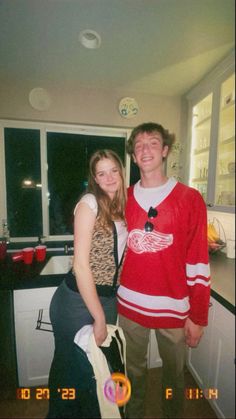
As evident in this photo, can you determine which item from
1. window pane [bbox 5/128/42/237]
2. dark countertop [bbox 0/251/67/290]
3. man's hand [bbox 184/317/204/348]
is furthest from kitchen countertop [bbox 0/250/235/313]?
window pane [bbox 5/128/42/237]

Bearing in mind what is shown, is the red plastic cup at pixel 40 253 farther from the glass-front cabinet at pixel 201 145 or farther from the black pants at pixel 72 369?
the glass-front cabinet at pixel 201 145

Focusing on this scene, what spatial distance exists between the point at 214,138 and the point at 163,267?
0.38 m

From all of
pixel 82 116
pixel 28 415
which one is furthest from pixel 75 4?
pixel 28 415

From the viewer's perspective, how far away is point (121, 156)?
0.65 m

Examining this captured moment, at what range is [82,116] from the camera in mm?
668

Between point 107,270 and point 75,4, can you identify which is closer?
point 75,4

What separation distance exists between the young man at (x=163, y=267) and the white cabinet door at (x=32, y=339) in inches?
10.1

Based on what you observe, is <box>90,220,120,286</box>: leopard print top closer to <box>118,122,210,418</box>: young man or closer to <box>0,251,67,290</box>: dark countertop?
<box>118,122,210,418</box>: young man

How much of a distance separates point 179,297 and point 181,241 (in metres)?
0.21

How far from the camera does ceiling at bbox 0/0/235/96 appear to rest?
0.45m

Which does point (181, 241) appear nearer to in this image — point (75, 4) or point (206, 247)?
point (206, 247)

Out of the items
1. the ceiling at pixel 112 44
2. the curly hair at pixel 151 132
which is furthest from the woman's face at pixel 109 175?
the ceiling at pixel 112 44

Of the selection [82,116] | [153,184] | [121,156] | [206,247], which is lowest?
[206,247]

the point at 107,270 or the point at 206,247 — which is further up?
the point at 206,247
